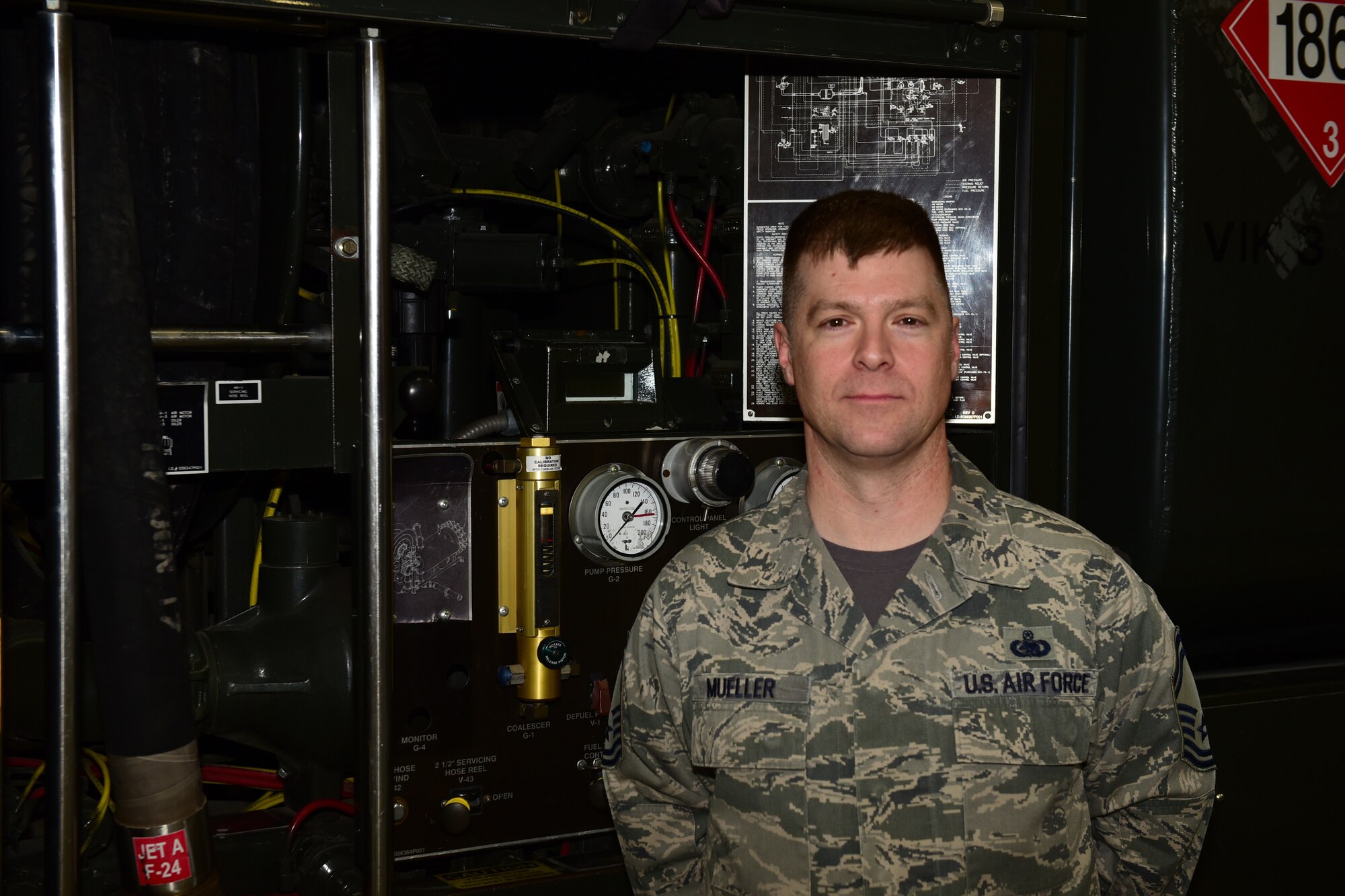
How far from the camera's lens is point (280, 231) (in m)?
1.91

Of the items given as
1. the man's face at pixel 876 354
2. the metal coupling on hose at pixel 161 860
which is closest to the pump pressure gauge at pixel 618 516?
the man's face at pixel 876 354

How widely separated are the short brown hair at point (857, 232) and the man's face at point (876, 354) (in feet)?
0.04

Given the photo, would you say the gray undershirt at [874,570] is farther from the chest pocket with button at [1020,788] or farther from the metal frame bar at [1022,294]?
the metal frame bar at [1022,294]

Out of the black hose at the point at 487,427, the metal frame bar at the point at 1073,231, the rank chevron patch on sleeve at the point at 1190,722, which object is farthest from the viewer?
the metal frame bar at the point at 1073,231

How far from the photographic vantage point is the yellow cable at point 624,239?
89.7 inches

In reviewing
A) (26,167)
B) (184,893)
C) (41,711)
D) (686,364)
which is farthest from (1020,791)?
(26,167)

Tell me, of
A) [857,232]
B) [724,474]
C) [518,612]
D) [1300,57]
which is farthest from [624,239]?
[1300,57]

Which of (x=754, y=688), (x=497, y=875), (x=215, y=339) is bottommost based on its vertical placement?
(x=497, y=875)

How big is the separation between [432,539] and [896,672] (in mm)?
786

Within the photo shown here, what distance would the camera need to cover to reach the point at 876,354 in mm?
1560

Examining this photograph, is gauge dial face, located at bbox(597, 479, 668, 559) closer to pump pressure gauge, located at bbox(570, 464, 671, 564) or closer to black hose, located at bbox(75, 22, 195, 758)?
pump pressure gauge, located at bbox(570, 464, 671, 564)

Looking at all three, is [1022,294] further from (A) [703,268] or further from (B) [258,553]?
(B) [258,553]

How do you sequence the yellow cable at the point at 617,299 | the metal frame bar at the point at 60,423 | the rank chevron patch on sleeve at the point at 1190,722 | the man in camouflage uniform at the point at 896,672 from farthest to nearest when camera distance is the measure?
1. the yellow cable at the point at 617,299
2. the rank chevron patch on sleeve at the point at 1190,722
3. the man in camouflage uniform at the point at 896,672
4. the metal frame bar at the point at 60,423

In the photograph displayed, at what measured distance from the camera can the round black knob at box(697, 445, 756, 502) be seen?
2.12m
